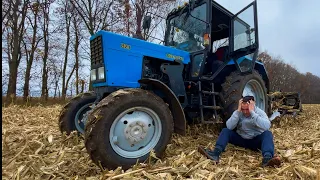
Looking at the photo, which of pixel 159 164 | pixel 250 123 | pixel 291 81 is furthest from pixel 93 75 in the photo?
pixel 291 81

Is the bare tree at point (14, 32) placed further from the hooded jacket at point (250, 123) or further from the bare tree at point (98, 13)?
the hooded jacket at point (250, 123)

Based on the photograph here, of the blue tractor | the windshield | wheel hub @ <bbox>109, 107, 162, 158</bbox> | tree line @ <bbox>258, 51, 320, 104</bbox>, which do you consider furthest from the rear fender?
tree line @ <bbox>258, 51, 320, 104</bbox>

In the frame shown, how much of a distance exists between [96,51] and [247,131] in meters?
2.40

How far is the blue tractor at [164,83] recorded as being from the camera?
3.15 meters

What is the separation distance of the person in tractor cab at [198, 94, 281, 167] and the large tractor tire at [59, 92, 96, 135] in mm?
2110

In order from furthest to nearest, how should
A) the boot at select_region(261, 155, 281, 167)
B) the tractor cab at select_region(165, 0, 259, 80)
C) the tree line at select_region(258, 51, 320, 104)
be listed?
the tree line at select_region(258, 51, 320, 104)
the tractor cab at select_region(165, 0, 259, 80)
the boot at select_region(261, 155, 281, 167)

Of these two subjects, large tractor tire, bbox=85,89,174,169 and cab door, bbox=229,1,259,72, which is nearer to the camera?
large tractor tire, bbox=85,89,174,169

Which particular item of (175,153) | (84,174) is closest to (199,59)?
(175,153)

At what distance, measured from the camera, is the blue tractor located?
3150mm

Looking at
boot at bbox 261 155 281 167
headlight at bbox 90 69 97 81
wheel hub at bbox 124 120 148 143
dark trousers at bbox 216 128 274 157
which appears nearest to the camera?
boot at bbox 261 155 281 167

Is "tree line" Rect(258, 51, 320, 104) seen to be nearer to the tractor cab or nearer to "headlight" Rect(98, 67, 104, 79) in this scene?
the tractor cab

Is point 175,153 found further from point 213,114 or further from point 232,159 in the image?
point 213,114

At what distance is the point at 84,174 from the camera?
2.93m

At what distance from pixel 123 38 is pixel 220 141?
1.95 metres
